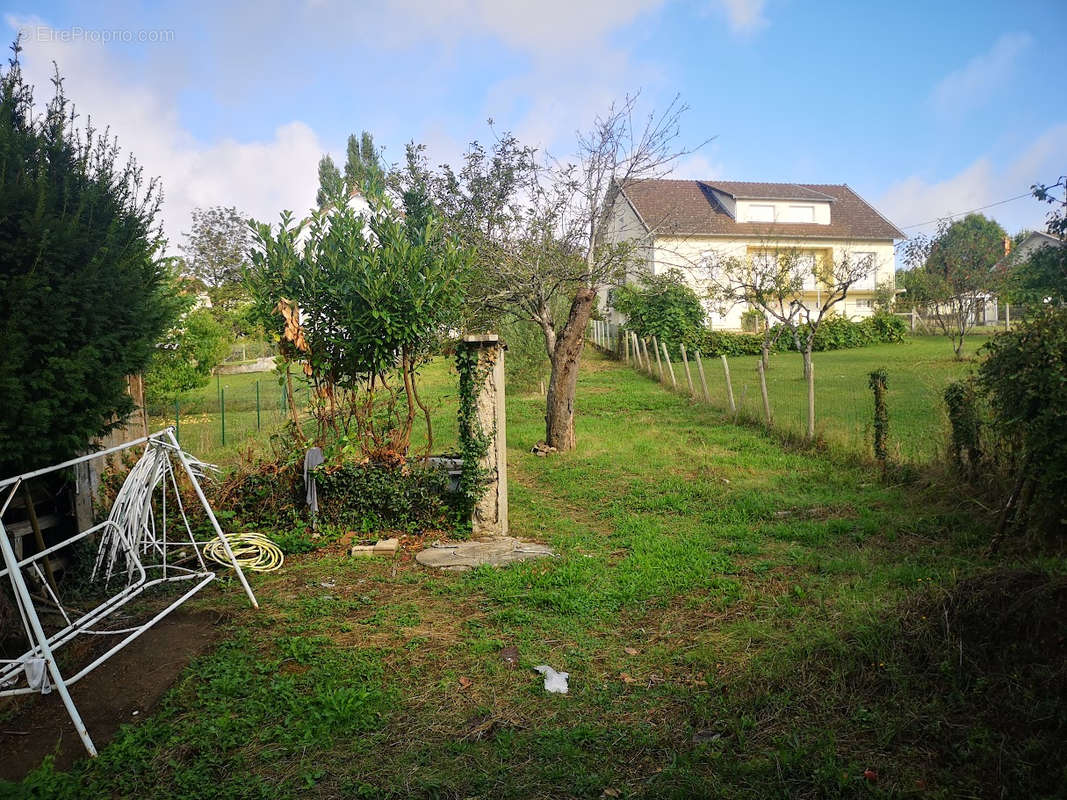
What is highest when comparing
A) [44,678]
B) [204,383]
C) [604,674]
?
[204,383]

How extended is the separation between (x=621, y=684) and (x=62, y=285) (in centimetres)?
457

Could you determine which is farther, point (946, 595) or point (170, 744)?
point (946, 595)

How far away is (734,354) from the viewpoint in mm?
29359

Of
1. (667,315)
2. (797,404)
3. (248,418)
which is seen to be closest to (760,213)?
(667,315)

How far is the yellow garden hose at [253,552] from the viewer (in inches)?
259

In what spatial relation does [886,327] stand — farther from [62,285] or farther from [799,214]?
[62,285]

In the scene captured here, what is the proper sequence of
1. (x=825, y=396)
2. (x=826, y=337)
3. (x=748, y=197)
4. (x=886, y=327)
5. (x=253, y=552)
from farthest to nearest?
(x=748, y=197)
(x=886, y=327)
(x=826, y=337)
(x=825, y=396)
(x=253, y=552)

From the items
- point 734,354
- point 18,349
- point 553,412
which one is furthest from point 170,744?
point 734,354

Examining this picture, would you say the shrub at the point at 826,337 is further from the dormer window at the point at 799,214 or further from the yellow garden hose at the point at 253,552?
the yellow garden hose at the point at 253,552

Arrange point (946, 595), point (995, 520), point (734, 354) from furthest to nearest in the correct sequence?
point (734, 354) < point (995, 520) < point (946, 595)

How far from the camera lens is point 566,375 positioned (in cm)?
1262

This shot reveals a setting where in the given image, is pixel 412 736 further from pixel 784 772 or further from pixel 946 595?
pixel 946 595

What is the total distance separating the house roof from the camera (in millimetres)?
33312

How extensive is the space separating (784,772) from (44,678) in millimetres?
3677
